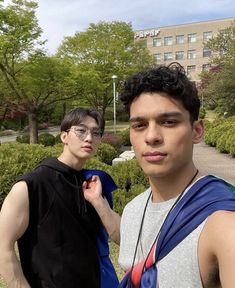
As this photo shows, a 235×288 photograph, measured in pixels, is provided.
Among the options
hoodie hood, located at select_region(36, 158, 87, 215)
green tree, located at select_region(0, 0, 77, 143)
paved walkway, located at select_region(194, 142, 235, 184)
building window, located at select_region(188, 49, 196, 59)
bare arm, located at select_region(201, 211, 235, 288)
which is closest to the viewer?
bare arm, located at select_region(201, 211, 235, 288)

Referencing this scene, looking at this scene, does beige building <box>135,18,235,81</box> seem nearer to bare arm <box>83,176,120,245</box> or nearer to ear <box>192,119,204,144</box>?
bare arm <box>83,176,120,245</box>

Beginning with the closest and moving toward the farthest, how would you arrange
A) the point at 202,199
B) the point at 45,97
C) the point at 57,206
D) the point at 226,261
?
the point at 226,261 < the point at 202,199 < the point at 57,206 < the point at 45,97

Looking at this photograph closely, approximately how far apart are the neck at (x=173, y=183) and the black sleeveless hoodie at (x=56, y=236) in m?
Result: 0.91

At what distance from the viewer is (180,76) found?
50.1 inches

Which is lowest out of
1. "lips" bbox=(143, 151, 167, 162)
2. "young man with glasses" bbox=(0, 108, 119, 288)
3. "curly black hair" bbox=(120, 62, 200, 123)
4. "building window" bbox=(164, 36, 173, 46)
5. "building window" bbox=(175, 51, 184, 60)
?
"young man with glasses" bbox=(0, 108, 119, 288)

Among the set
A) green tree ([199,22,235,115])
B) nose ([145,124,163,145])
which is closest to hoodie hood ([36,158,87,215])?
nose ([145,124,163,145])

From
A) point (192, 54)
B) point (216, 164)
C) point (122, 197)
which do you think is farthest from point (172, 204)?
point (192, 54)

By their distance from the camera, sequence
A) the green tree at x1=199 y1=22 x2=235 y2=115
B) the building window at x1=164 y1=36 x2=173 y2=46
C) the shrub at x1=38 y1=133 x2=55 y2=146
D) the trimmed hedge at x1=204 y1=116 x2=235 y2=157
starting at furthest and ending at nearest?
the building window at x1=164 y1=36 x2=173 y2=46 < the green tree at x1=199 y1=22 x2=235 y2=115 < the shrub at x1=38 y1=133 x2=55 y2=146 < the trimmed hedge at x1=204 y1=116 x2=235 y2=157

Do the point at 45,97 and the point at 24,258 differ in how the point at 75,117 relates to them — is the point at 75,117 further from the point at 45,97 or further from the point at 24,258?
the point at 45,97

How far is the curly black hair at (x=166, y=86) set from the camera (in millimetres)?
1210

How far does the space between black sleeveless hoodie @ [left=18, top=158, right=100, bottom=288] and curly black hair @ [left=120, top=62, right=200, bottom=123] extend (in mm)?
895

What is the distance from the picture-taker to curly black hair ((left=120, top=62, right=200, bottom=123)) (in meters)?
1.21

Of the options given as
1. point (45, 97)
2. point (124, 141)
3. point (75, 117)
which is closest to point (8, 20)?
point (45, 97)

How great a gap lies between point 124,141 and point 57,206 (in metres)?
20.2
